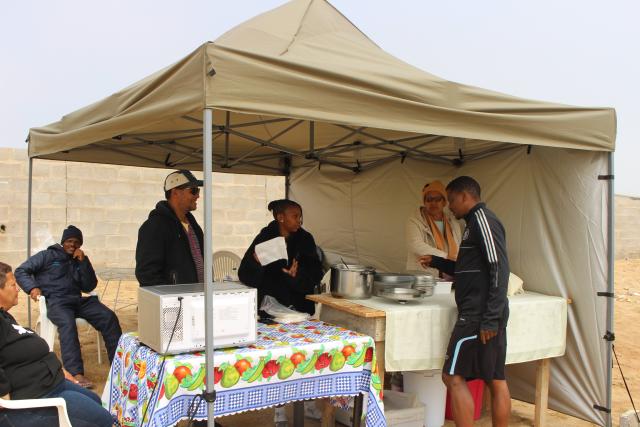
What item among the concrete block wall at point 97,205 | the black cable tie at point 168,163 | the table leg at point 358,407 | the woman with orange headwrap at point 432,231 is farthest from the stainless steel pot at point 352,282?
the concrete block wall at point 97,205

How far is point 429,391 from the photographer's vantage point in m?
3.35

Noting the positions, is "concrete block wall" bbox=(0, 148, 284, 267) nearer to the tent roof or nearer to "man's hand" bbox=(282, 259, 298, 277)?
the tent roof

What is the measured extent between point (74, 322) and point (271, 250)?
1.93 m

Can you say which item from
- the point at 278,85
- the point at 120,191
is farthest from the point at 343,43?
the point at 120,191

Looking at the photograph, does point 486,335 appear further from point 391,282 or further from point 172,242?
point 172,242

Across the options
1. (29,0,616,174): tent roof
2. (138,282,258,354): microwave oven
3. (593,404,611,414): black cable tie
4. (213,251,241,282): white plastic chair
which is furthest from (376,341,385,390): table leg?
(213,251,241,282): white plastic chair

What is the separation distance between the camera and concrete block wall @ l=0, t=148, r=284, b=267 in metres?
7.93

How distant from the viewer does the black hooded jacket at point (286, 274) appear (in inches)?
131

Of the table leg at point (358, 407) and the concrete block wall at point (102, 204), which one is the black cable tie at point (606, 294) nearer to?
the table leg at point (358, 407)

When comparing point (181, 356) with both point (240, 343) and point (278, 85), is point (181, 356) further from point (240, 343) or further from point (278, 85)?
point (278, 85)

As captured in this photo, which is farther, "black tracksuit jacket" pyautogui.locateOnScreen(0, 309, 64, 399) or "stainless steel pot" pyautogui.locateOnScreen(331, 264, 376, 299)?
"stainless steel pot" pyautogui.locateOnScreen(331, 264, 376, 299)

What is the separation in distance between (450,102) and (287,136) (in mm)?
2067

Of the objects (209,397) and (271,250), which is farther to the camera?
(271,250)

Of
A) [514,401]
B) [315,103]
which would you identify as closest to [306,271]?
[315,103]
